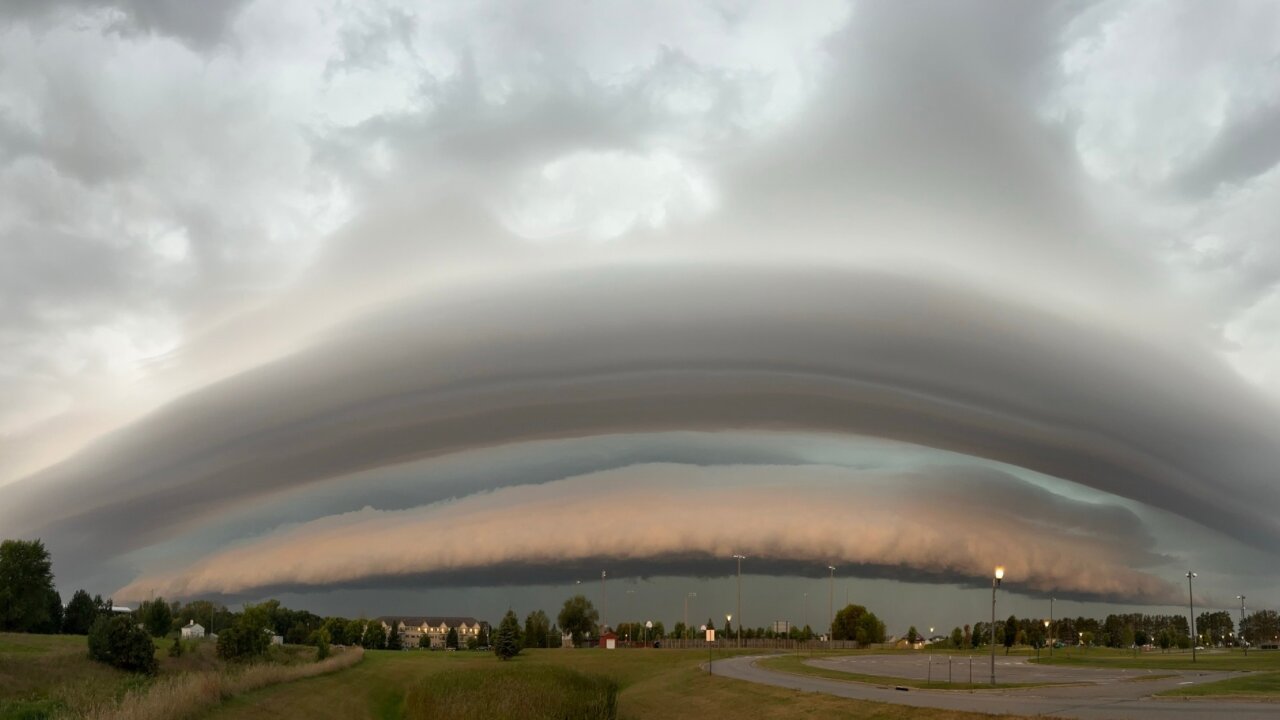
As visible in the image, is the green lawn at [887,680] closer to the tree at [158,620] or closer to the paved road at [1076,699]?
the paved road at [1076,699]

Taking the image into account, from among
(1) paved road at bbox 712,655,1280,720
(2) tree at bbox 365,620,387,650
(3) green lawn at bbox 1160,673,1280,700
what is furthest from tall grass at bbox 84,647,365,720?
(2) tree at bbox 365,620,387,650

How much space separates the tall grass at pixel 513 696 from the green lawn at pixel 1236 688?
38.5 metres

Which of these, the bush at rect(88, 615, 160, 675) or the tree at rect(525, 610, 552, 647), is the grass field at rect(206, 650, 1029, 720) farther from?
the tree at rect(525, 610, 552, 647)

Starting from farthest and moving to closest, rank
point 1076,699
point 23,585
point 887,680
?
point 23,585 < point 887,680 < point 1076,699

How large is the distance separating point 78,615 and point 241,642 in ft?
197

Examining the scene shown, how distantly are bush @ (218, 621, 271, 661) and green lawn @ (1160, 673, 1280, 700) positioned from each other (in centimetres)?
7894

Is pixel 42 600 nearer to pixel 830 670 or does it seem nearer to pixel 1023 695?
pixel 830 670

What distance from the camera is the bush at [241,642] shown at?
90.6 meters

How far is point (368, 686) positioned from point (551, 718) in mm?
24240

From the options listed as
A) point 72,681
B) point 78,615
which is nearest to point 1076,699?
point 72,681

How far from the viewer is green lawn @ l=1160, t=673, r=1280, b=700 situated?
42.8 meters

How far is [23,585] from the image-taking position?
11288cm

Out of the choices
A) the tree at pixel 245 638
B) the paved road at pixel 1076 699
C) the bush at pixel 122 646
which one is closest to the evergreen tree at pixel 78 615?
the tree at pixel 245 638

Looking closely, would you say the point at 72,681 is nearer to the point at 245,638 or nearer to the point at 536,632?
the point at 245,638
